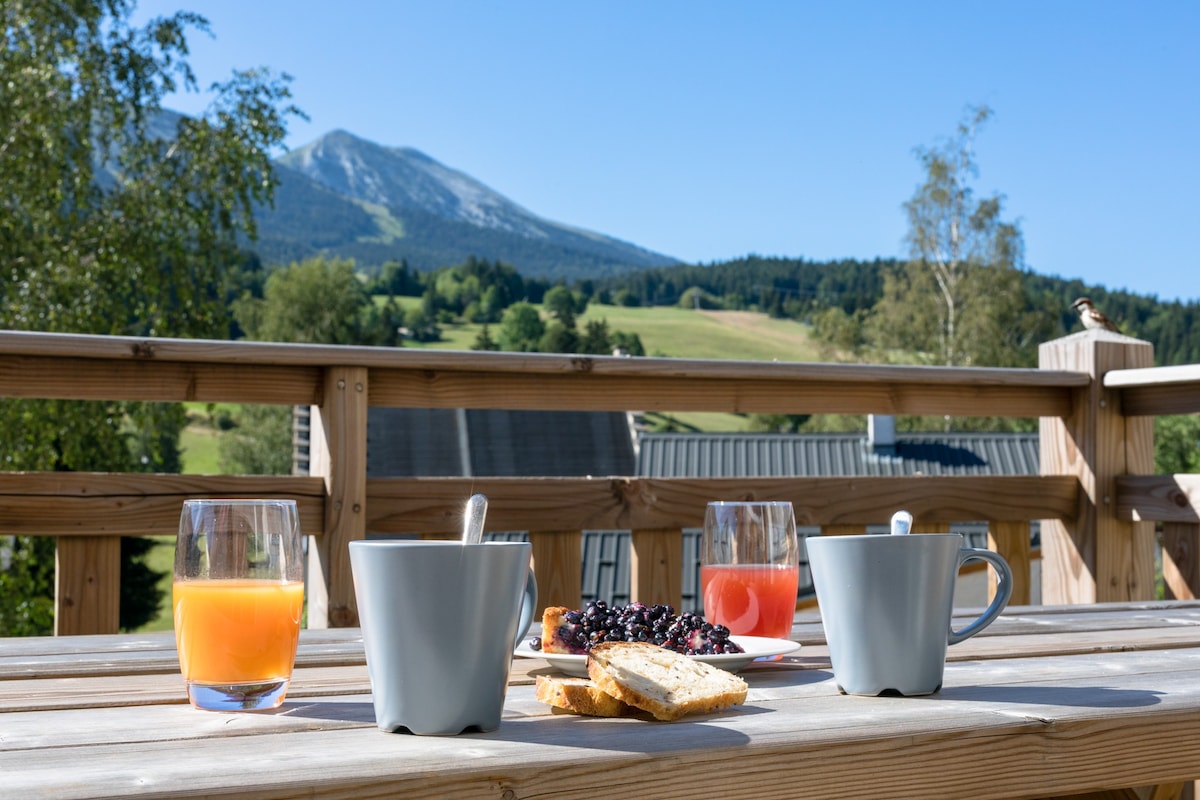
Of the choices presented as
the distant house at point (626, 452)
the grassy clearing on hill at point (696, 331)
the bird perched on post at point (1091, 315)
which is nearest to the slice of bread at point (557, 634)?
the bird perched on post at point (1091, 315)

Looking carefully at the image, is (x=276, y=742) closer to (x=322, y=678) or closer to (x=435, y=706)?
(x=435, y=706)

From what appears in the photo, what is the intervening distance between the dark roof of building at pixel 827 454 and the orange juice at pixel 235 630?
16.9 meters

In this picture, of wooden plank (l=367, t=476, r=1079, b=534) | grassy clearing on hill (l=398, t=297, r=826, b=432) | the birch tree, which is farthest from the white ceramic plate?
grassy clearing on hill (l=398, t=297, r=826, b=432)

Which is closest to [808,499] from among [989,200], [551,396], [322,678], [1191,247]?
[551,396]

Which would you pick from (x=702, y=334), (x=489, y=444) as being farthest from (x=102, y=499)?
(x=702, y=334)

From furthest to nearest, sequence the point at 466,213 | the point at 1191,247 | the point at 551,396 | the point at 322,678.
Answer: the point at 466,213, the point at 1191,247, the point at 551,396, the point at 322,678

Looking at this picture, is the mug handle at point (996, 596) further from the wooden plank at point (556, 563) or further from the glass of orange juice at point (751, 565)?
the wooden plank at point (556, 563)

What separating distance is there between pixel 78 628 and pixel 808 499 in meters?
1.33

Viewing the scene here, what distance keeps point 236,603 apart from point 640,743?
13.0 inches

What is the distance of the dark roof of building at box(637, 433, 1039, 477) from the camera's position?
61.5 feet

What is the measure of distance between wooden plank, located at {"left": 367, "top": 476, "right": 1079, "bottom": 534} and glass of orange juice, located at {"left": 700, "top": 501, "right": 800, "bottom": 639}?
76cm

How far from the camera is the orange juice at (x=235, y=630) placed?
0.81m

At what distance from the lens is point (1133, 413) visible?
2.56m

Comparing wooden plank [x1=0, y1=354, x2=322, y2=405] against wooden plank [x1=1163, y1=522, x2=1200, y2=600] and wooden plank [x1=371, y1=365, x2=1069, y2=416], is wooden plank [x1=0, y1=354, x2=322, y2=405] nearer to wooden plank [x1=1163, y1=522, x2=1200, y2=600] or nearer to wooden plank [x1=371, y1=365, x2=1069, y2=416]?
wooden plank [x1=371, y1=365, x2=1069, y2=416]
